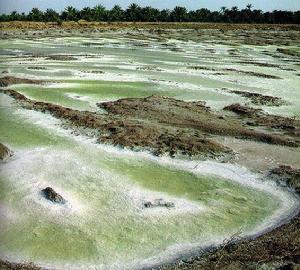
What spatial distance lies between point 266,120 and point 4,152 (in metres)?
8.49

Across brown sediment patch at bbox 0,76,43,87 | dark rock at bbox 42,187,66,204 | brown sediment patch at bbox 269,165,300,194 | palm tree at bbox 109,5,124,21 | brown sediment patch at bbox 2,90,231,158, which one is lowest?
brown sediment patch at bbox 269,165,300,194

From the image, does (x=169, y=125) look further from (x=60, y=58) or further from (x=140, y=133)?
(x=60, y=58)

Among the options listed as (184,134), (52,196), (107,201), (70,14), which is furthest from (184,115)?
(70,14)

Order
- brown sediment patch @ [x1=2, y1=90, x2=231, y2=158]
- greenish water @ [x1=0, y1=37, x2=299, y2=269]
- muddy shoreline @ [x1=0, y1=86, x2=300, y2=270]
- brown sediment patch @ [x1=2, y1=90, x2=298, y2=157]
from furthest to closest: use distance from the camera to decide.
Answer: brown sediment patch @ [x1=2, y1=90, x2=298, y2=157]
brown sediment patch @ [x1=2, y1=90, x2=231, y2=158]
greenish water @ [x1=0, y1=37, x2=299, y2=269]
muddy shoreline @ [x1=0, y1=86, x2=300, y2=270]

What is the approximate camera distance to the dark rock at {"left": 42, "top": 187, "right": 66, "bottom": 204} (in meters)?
9.23

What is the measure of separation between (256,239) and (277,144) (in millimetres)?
5857

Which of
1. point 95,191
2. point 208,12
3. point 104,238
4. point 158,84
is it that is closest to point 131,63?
point 158,84

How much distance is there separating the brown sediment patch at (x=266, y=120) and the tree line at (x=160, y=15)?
7707cm

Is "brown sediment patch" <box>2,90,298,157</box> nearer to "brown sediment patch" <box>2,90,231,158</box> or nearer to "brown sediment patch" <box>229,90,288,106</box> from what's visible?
"brown sediment patch" <box>2,90,231,158</box>

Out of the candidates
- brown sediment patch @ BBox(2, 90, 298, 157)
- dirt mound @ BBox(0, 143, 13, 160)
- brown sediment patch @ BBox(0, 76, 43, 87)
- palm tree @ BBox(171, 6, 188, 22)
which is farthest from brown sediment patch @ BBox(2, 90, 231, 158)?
palm tree @ BBox(171, 6, 188, 22)

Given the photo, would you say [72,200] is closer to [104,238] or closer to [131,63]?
[104,238]

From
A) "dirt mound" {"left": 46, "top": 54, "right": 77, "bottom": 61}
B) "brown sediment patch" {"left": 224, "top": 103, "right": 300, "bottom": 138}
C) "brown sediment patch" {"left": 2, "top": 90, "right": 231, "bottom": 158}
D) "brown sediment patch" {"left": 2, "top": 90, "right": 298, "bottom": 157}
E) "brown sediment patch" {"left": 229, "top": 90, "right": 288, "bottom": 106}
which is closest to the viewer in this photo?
"brown sediment patch" {"left": 2, "top": 90, "right": 231, "bottom": 158}

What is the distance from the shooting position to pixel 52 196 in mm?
9328

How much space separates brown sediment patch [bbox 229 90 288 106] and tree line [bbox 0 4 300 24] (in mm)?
74256
